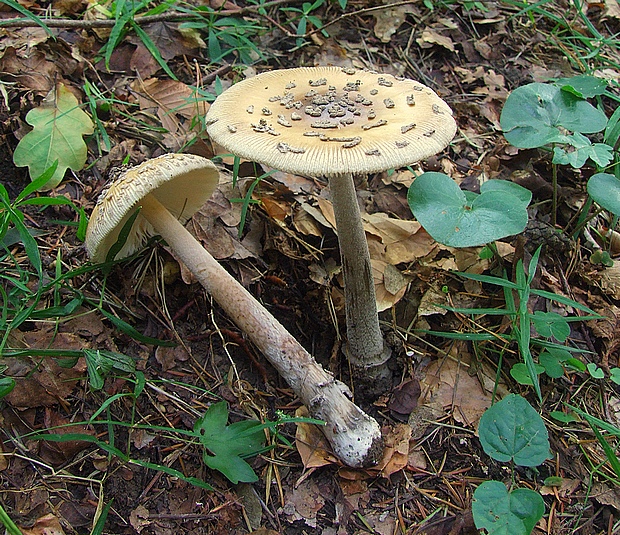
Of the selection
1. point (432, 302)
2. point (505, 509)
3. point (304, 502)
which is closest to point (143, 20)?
point (432, 302)

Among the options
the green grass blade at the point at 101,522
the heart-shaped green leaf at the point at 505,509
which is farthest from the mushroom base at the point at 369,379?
the green grass blade at the point at 101,522

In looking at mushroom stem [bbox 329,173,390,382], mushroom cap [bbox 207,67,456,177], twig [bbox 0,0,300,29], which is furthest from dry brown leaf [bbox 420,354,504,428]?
twig [bbox 0,0,300,29]

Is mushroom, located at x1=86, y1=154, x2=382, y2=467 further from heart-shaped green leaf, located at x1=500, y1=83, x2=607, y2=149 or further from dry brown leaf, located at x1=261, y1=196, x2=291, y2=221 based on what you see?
heart-shaped green leaf, located at x1=500, y1=83, x2=607, y2=149

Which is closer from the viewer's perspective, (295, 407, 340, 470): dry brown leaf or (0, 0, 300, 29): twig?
(295, 407, 340, 470): dry brown leaf

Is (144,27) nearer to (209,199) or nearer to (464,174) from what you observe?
(209,199)

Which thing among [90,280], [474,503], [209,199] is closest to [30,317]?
[90,280]
